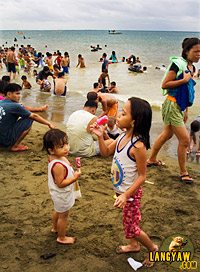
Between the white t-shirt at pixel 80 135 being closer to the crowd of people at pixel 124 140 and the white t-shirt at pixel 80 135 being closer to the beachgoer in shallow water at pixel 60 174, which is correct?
the crowd of people at pixel 124 140

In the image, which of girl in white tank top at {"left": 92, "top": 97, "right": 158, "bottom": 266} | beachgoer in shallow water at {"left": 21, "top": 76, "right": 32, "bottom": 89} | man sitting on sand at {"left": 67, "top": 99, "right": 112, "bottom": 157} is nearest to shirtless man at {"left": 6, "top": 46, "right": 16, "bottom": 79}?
beachgoer in shallow water at {"left": 21, "top": 76, "right": 32, "bottom": 89}

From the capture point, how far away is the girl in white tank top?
6.79 ft

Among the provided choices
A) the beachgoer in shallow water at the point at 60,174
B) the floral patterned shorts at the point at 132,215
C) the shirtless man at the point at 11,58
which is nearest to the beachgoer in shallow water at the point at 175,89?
the floral patterned shorts at the point at 132,215

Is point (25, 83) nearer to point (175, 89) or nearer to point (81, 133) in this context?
point (81, 133)

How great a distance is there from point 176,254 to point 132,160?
112 centimetres

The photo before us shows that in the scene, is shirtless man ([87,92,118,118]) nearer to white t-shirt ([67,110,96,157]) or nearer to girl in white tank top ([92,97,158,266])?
white t-shirt ([67,110,96,157])

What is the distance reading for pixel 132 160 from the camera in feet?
7.08

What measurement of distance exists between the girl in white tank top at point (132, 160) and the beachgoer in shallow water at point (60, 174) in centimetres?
39

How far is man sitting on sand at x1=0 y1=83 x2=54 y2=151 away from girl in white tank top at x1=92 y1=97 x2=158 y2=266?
270cm

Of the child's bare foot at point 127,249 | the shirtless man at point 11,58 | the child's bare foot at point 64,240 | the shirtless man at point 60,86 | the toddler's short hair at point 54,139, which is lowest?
the child's bare foot at point 127,249

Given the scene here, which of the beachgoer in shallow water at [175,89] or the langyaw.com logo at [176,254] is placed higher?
the beachgoer in shallow water at [175,89]

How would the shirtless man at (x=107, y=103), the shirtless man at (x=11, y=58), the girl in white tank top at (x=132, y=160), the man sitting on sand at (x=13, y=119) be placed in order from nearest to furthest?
the girl in white tank top at (x=132, y=160) → the man sitting on sand at (x=13, y=119) → the shirtless man at (x=107, y=103) → the shirtless man at (x=11, y=58)

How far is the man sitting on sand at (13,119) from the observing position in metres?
4.57

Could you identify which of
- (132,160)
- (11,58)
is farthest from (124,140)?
(11,58)
